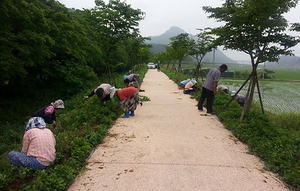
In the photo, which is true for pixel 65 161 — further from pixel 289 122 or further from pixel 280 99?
pixel 280 99

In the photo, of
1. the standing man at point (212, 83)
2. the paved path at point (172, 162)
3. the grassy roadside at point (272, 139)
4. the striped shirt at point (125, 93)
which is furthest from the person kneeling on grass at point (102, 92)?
the grassy roadside at point (272, 139)

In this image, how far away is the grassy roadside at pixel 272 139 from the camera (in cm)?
307

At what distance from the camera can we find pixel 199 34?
10891 mm

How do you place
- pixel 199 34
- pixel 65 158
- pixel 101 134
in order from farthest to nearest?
pixel 199 34 < pixel 101 134 < pixel 65 158

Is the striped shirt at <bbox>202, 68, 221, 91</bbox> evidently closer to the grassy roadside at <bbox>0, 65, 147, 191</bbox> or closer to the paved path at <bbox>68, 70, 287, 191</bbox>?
the paved path at <bbox>68, 70, 287, 191</bbox>

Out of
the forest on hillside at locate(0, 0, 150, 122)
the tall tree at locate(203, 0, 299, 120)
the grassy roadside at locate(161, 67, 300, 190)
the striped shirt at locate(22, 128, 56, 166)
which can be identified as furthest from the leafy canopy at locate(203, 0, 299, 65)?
the striped shirt at locate(22, 128, 56, 166)

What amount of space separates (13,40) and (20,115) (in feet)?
14.9

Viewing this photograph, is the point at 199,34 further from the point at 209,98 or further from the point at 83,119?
the point at 83,119

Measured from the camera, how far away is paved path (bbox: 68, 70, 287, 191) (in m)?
2.71

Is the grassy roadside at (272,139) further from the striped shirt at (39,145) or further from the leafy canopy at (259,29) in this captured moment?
the striped shirt at (39,145)

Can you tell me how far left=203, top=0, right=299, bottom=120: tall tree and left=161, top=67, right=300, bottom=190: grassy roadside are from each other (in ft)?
1.92

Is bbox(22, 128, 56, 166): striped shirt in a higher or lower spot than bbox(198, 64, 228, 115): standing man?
lower

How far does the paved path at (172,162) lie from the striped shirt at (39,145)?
56 cm

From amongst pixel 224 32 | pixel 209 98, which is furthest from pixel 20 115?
pixel 224 32
